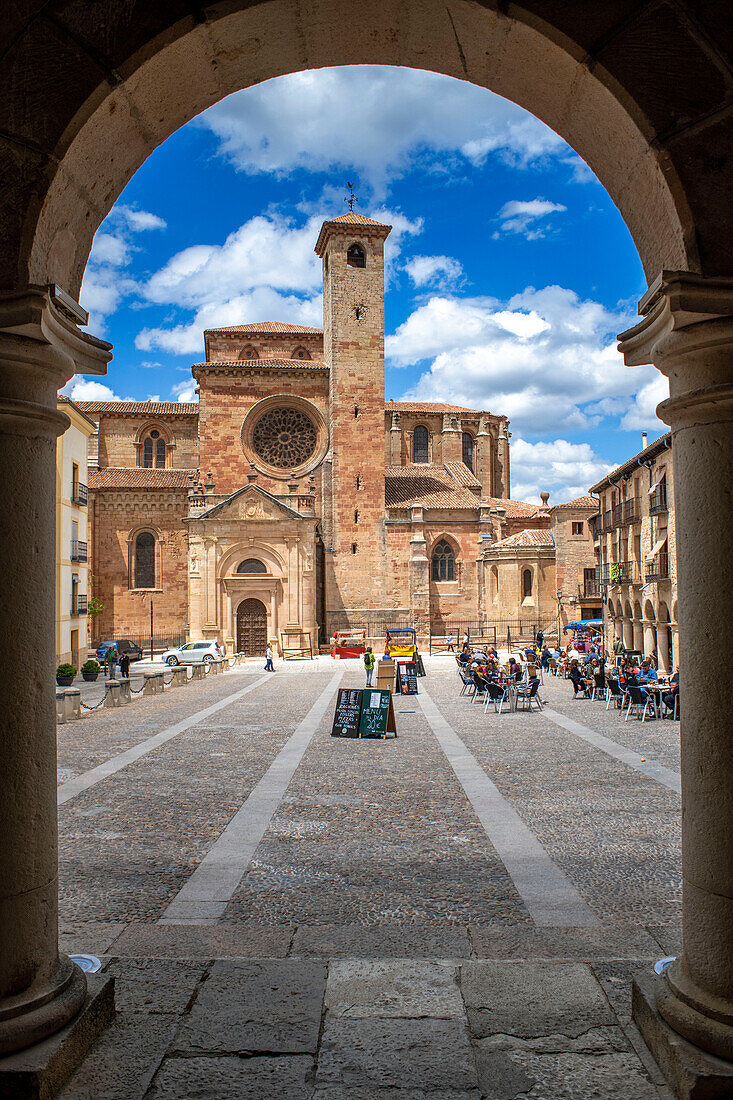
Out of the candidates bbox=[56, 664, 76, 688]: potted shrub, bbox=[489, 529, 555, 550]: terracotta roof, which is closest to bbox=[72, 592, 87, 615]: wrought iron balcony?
bbox=[56, 664, 76, 688]: potted shrub

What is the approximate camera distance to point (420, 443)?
5222 centimetres

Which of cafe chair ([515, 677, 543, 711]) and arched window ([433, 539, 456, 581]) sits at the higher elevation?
arched window ([433, 539, 456, 581])

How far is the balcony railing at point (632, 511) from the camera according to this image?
30.1 metres

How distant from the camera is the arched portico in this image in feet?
10.5

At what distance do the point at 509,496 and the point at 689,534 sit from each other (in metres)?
54.9

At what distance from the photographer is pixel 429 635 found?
41.4m

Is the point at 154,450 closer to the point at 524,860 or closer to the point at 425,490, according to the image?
the point at 425,490

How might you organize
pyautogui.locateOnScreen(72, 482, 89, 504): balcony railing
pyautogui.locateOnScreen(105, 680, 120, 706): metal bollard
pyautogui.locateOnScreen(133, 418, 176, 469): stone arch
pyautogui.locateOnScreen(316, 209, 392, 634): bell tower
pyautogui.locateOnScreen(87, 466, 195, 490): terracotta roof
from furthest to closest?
pyautogui.locateOnScreen(133, 418, 176, 469): stone arch → pyautogui.locateOnScreen(87, 466, 195, 490): terracotta roof → pyautogui.locateOnScreen(316, 209, 392, 634): bell tower → pyautogui.locateOnScreen(72, 482, 89, 504): balcony railing → pyautogui.locateOnScreen(105, 680, 120, 706): metal bollard

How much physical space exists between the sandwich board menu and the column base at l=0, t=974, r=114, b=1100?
35.6 feet

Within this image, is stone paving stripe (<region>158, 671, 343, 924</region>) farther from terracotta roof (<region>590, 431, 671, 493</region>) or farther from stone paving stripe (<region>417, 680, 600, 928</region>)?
terracotta roof (<region>590, 431, 671, 493</region>)

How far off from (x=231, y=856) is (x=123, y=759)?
223 inches

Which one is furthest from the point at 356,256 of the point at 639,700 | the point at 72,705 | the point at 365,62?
the point at 365,62

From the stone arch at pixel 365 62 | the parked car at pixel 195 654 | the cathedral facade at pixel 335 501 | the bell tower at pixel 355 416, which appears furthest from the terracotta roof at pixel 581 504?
the stone arch at pixel 365 62

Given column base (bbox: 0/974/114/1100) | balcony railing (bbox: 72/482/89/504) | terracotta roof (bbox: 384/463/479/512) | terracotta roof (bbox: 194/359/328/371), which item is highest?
terracotta roof (bbox: 194/359/328/371)
